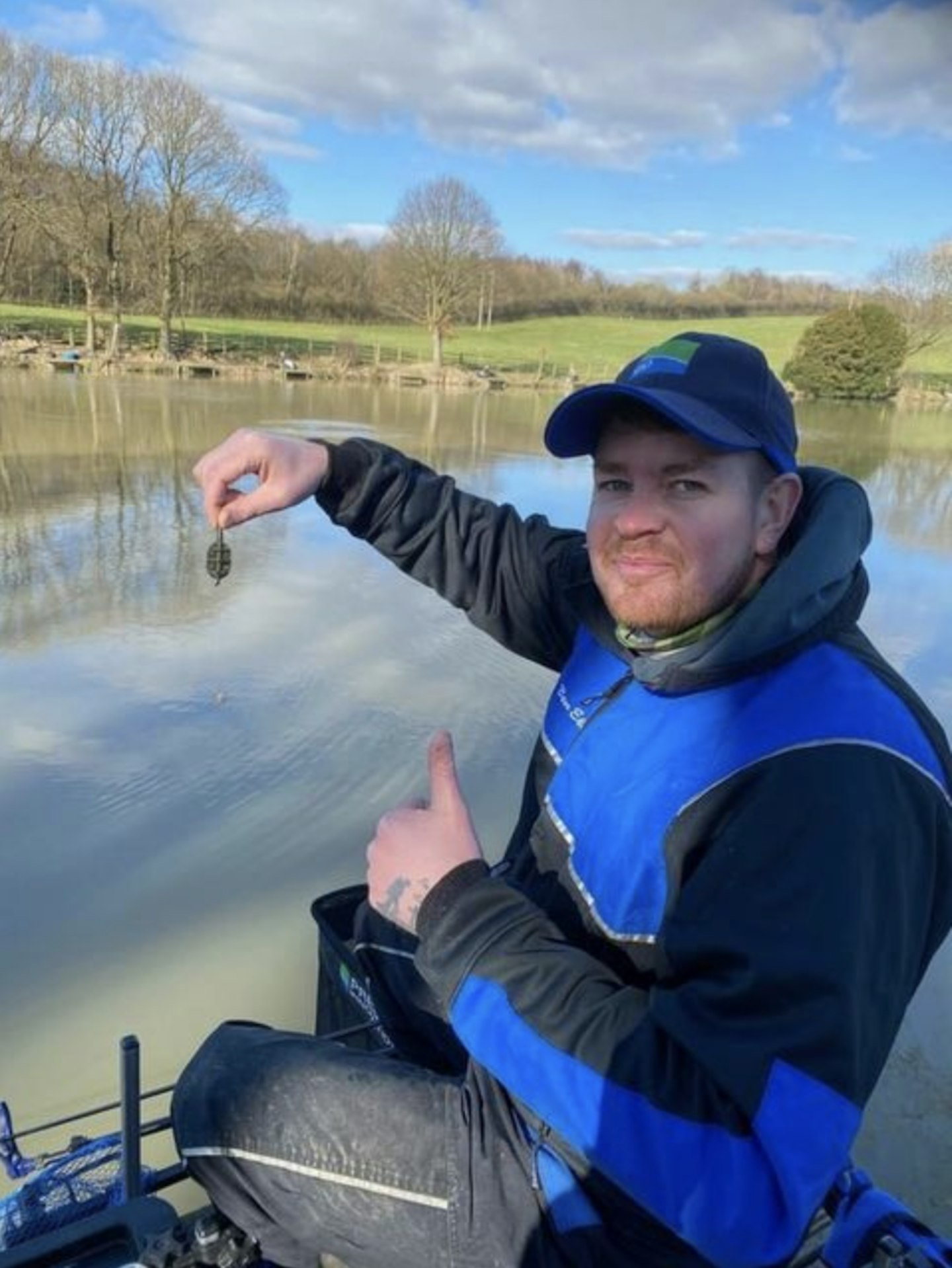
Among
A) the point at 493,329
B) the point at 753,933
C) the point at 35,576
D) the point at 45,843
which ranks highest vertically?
the point at 493,329

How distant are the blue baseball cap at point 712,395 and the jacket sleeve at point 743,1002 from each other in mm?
562

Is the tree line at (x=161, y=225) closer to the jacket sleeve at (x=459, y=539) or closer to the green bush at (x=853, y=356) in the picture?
the green bush at (x=853, y=356)

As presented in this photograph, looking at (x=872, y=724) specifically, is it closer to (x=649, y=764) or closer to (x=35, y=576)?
(x=649, y=764)

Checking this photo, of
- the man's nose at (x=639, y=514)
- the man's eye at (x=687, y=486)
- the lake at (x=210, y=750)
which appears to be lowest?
the lake at (x=210, y=750)

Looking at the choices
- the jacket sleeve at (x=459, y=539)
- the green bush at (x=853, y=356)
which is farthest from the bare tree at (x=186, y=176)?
the jacket sleeve at (x=459, y=539)

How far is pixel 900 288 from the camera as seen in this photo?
39.1 m

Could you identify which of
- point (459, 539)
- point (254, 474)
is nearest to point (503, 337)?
point (459, 539)

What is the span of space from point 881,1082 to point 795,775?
1990 mm

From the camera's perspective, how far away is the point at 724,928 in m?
1.17

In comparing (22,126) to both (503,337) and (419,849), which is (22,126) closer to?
(503,337)

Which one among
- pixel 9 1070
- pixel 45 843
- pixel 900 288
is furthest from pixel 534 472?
pixel 900 288

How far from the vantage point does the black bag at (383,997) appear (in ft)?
6.39

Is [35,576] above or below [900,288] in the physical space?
below

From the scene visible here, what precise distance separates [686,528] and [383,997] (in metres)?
1.20
